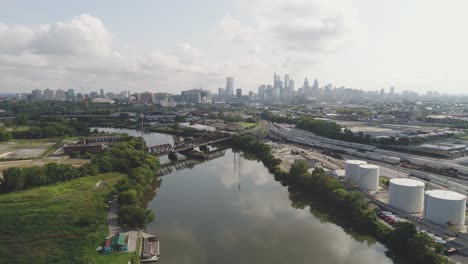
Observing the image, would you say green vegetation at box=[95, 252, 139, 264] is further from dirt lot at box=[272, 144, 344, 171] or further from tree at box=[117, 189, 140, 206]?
dirt lot at box=[272, 144, 344, 171]

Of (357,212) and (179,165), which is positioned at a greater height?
(357,212)

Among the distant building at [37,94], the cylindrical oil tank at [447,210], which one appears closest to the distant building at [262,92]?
the distant building at [37,94]

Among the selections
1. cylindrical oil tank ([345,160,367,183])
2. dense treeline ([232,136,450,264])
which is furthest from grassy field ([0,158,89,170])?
cylindrical oil tank ([345,160,367,183])

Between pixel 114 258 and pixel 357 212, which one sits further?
pixel 357 212

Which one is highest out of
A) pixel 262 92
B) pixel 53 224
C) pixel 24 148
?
pixel 262 92

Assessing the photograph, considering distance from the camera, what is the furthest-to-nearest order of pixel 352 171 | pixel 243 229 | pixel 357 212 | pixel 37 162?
pixel 37 162
pixel 352 171
pixel 243 229
pixel 357 212

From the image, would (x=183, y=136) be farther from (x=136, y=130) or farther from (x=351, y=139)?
(x=351, y=139)

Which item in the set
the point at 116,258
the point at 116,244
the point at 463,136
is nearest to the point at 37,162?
the point at 116,244

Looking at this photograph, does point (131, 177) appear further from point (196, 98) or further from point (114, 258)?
point (196, 98)
